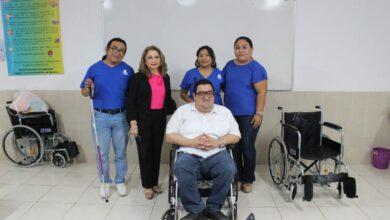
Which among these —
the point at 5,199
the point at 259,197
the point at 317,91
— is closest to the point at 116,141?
the point at 5,199

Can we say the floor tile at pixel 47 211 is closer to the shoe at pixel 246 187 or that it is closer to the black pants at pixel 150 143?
the black pants at pixel 150 143

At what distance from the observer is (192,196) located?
2232 millimetres

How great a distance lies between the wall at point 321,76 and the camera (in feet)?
11.2

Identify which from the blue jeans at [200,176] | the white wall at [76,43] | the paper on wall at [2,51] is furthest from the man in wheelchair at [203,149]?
the paper on wall at [2,51]

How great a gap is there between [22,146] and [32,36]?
1288 millimetres

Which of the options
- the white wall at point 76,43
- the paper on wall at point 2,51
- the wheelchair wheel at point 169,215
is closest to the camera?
the wheelchair wheel at point 169,215

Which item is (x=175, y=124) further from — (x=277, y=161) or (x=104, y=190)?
(x=277, y=161)

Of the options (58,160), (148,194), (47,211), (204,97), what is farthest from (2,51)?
(204,97)

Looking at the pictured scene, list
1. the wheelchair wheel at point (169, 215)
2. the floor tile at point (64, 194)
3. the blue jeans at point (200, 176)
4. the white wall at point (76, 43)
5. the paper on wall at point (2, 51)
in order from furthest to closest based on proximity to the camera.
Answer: the paper on wall at point (2, 51), the white wall at point (76, 43), the floor tile at point (64, 194), the wheelchair wheel at point (169, 215), the blue jeans at point (200, 176)

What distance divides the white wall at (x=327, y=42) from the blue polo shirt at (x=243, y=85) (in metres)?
0.94

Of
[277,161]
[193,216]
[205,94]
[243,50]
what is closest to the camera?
[193,216]

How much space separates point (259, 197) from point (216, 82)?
3.67ft

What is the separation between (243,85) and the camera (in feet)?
9.13

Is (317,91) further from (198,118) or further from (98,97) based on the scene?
(98,97)
